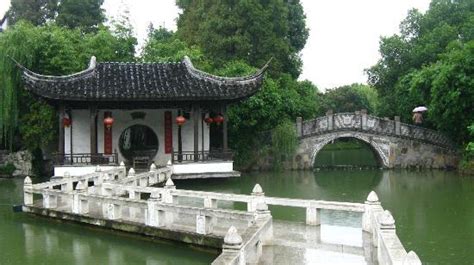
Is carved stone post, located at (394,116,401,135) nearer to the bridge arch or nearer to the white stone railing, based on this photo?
the bridge arch

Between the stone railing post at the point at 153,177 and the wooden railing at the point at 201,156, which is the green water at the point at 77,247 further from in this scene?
the wooden railing at the point at 201,156

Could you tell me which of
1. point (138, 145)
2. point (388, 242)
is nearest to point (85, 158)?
point (138, 145)

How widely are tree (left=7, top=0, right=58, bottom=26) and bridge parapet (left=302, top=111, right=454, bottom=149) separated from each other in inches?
717

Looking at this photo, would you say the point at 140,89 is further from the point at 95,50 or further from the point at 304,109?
the point at 304,109

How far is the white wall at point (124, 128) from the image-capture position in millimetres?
19953

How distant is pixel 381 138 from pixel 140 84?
37.6ft

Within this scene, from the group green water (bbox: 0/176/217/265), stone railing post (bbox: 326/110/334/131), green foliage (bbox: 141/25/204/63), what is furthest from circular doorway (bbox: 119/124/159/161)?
A: green water (bbox: 0/176/217/265)

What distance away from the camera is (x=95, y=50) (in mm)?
23578

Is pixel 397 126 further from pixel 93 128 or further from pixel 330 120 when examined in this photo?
pixel 93 128

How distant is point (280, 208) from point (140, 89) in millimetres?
7927

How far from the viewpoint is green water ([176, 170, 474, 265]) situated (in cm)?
923

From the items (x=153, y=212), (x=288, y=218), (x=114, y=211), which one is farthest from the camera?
(x=288, y=218)

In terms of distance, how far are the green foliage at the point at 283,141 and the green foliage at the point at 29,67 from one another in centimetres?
857

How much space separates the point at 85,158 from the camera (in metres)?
19.3
